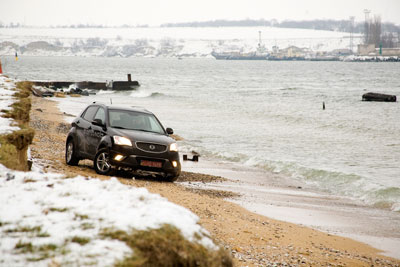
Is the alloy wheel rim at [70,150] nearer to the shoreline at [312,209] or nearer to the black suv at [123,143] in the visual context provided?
the black suv at [123,143]

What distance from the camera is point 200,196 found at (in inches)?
470

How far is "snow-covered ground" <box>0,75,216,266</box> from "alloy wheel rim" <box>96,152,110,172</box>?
7021 mm

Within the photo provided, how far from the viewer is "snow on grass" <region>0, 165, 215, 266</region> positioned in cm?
389

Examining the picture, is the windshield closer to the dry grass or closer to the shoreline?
the shoreline

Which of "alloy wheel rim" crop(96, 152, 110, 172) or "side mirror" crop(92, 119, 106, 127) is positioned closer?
"alloy wheel rim" crop(96, 152, 110, 172)

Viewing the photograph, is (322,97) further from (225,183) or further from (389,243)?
(389,243)

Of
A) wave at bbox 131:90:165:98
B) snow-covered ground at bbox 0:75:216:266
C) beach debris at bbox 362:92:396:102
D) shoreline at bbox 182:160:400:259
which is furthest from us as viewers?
wave at bbox 131:90:165:98

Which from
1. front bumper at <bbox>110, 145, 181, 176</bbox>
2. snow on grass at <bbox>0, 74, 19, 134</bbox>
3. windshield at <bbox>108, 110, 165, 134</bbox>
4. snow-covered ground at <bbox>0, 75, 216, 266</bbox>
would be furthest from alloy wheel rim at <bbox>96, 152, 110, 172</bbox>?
snow-covered ground at <bbox>0, 75, 216, 266</bbox>

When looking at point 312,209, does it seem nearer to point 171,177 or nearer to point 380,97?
point 171,177

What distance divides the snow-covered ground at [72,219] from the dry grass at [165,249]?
0.06m

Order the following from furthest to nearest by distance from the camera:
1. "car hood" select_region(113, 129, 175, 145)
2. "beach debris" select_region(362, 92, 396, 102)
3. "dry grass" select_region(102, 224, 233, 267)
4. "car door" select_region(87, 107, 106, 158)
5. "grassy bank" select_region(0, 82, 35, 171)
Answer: "beach debris" select_region(362, 92, 396, 102), "car door" select_region(87, 107, 106, 158), "car hood" select_region(113, 129, 175, 145), "grassy bank" select_region(0, 82, 35, 171), "dry grass" select_region(102, 224, 233, 267)

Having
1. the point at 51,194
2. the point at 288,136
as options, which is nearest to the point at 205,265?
the point at 51,194

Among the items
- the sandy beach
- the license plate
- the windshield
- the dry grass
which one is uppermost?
the dry grass

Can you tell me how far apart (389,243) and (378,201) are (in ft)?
15.7
